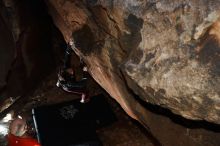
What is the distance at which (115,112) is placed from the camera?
3.81 m

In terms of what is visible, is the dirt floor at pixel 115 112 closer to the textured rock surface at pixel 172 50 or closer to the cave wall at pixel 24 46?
the cave wall at pixel 24 46

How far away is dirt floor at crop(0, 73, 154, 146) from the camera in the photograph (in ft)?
11.6

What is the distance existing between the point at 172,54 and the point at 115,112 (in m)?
2.12

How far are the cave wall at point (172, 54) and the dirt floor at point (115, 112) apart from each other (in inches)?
45.0

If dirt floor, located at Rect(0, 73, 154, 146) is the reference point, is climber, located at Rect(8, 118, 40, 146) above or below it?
below

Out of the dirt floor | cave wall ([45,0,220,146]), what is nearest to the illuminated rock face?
cave wall ([45,0,220,146])

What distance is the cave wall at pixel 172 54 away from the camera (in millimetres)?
1682

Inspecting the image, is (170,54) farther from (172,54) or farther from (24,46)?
(24,46)

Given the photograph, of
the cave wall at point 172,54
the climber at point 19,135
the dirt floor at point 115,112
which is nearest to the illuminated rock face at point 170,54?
the cave wall at point 172,54

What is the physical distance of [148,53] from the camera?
1880mm

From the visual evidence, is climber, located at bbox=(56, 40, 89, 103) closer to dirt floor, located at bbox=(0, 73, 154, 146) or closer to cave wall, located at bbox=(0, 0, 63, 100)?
dirt floor, located at bbox=(0, 73, 154, 146)

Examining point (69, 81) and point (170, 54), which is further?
point (69, 81)

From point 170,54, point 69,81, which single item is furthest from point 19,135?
point 170,54

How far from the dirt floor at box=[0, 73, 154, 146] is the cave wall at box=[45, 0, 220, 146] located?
1142mm
